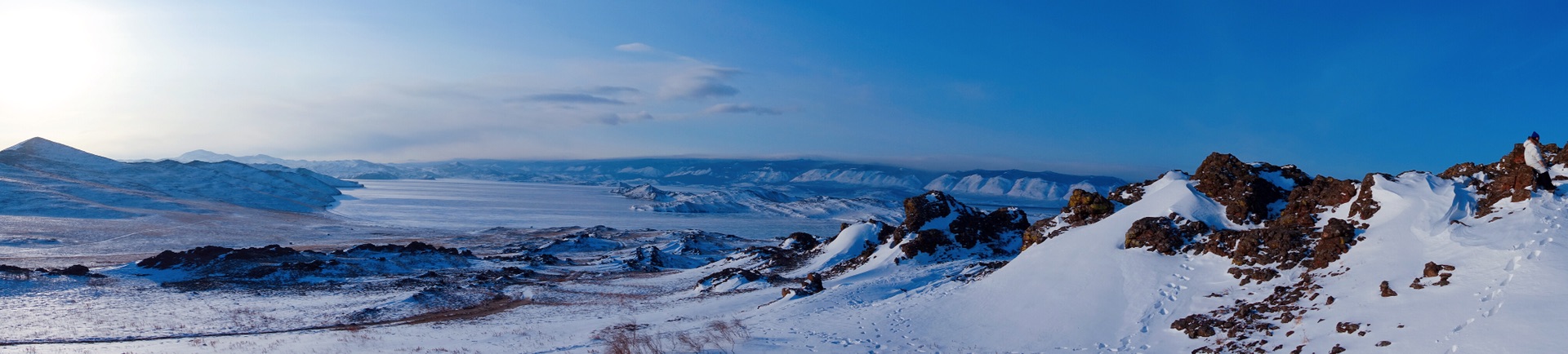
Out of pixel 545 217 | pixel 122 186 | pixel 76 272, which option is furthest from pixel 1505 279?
pixel 122 186

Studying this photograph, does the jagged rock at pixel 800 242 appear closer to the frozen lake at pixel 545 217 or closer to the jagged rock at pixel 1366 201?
the jagged rock at pixel 1366 201

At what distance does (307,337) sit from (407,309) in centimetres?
827

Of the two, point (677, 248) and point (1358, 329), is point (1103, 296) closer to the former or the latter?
point (1358, 329)

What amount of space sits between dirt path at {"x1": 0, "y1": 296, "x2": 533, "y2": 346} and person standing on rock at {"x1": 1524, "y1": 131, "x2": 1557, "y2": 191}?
1225 inches

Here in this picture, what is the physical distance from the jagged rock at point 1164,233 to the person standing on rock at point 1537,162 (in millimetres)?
6803

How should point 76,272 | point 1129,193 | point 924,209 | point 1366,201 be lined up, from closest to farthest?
point 1366,201, point 1129,193, point 76,272, point 924,209

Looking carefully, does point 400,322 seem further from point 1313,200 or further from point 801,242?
point 801,242

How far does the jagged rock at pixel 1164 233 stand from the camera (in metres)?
20.3

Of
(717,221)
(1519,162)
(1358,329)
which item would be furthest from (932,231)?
(717,221)

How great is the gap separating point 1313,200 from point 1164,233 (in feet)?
13.2

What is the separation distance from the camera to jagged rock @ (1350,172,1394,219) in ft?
58.0

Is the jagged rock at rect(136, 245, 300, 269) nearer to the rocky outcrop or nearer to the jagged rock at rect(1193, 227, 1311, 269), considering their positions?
the jagged rock at rect(1193, 227, 1311, 269)

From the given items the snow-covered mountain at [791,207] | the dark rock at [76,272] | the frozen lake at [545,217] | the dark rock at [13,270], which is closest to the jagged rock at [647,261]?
the dark rock at [76,272]

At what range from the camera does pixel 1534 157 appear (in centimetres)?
1559
